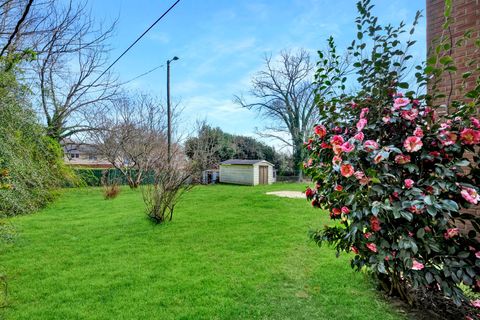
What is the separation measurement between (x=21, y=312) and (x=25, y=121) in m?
2.69

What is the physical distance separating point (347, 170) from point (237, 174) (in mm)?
15838

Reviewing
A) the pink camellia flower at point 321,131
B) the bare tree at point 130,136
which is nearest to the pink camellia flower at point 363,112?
the pink camellia flower at point 321,131

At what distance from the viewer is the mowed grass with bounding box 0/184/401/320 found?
2.53 m

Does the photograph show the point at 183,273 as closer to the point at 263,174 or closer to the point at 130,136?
the point at 130,136

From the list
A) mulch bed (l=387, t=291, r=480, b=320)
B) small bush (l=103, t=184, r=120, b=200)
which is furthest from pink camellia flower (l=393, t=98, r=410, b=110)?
small bush (l=103, t=184, r=120, b=200)

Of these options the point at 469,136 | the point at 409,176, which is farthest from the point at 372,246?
the point at 469,136

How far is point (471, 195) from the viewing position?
1619 mm

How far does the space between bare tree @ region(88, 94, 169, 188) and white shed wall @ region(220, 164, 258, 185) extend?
4.98m

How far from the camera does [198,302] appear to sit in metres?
2.67

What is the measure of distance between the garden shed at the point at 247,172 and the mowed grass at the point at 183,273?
10.6m

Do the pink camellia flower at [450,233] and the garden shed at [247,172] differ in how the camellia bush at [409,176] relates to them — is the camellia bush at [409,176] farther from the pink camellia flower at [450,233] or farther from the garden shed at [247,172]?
the garden shed at [247,172]

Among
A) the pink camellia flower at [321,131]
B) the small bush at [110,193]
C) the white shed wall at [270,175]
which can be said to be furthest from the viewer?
the white shed wall at [270,175]

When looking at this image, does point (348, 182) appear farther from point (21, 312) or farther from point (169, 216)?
point (169, 216)

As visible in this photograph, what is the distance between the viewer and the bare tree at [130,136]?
14191 millimetres
